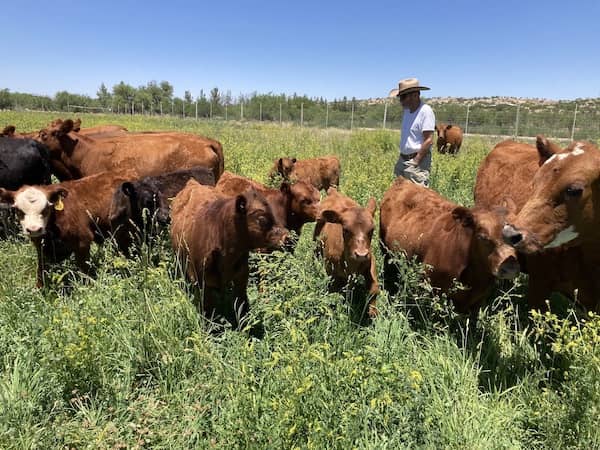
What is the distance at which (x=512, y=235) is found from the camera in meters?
3.00

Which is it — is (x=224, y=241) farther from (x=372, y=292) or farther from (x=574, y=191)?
(x=574, y=191)

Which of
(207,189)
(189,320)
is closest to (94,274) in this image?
(207,189)

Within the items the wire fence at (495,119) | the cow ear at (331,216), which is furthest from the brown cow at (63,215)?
the wire fence at (495,119)

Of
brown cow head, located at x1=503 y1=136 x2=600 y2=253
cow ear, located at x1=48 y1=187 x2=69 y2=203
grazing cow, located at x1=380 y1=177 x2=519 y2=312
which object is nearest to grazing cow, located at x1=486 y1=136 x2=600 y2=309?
brown cow head, located at x1=503 y1=136 x2=600 y2=253

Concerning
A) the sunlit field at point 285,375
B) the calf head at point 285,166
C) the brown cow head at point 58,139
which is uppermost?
the brown cow head at point 58,139

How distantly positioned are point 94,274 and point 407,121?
16.2 feet

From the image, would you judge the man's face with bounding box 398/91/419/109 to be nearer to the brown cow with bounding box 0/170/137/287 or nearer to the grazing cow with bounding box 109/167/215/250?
the grazing cow with bounding box 109/167/215/250

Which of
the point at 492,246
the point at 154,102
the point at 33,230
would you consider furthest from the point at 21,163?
the point at 154,102

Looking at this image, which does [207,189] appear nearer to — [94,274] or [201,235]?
[201,235]

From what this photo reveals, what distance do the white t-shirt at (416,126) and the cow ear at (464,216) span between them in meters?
2.86

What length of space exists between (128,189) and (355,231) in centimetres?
314

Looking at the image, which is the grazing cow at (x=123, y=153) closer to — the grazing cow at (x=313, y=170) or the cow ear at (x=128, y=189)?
the grazing cow at (x=313, y=170)

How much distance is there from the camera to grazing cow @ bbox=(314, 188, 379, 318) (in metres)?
3.75

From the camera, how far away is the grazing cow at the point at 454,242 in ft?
11.2
